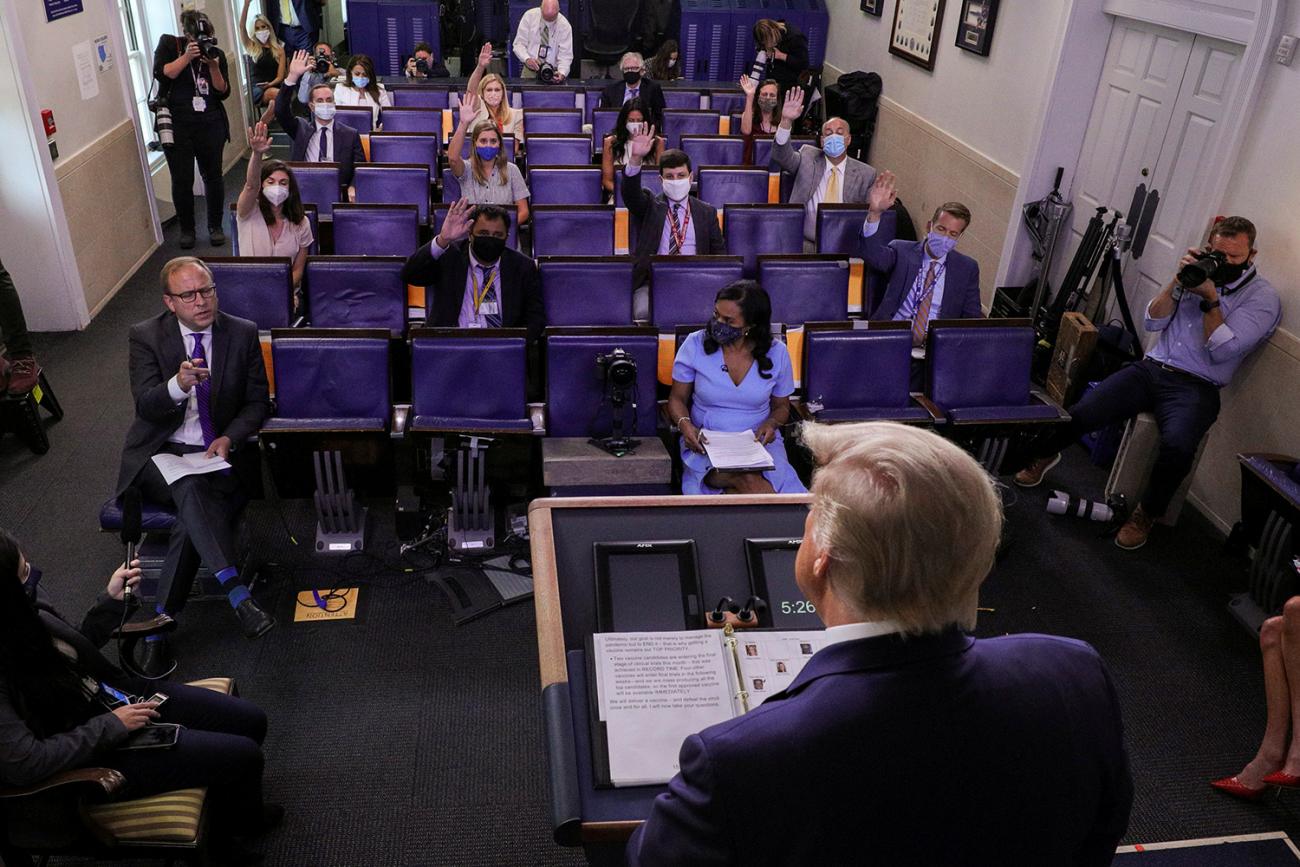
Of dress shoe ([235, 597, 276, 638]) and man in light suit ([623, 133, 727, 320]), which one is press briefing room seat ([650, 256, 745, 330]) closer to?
man in light suit ([623, 133, 727, 320])

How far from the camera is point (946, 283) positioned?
503 centimetres

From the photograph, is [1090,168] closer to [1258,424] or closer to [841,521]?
[1258,424]

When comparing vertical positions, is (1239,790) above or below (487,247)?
below

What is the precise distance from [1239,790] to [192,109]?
8.01 meters

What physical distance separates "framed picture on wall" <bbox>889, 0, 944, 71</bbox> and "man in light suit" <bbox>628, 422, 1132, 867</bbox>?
26.6ft

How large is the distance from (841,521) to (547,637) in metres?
0.61

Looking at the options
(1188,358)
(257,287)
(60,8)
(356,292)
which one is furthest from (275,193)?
(1188,358)

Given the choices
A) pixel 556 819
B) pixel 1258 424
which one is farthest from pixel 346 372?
pixel 1258 424

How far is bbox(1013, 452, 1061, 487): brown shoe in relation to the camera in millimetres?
5004

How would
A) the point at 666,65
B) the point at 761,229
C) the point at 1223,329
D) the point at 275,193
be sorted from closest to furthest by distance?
the point at 1223,329, the point at 275,193, the point at 761,229, the point at 666,65

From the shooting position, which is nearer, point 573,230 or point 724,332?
point 724,332

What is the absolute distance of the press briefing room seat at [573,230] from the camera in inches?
221

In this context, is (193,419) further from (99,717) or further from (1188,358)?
(1188,358)

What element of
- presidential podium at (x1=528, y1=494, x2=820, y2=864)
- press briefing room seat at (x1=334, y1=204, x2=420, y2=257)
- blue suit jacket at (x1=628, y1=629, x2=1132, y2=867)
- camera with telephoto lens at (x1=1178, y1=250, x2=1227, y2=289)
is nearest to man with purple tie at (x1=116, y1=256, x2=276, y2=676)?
press briefing room seat at (x1=334, y1=204, x2=420, y2=257)
